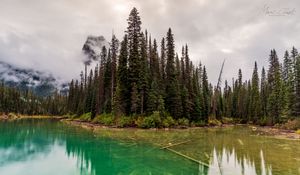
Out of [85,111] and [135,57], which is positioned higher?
[135,57]

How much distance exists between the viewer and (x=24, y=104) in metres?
154

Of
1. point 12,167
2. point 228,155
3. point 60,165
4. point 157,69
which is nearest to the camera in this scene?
point 12,167

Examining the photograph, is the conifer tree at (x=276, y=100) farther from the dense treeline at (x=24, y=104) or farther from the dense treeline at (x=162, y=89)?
the dense treeline at (x=24, y=104)

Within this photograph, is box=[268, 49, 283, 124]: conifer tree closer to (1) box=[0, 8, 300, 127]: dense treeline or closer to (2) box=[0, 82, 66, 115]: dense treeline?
(1) box=[0, 8, 300, 127]: dense treeline

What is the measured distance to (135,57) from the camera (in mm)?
59469

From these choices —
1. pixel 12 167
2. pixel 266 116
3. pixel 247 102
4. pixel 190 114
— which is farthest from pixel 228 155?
pixel 247 102

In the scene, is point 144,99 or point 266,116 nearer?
point 144,99

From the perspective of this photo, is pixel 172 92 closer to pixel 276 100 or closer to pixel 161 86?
pixel 161 86

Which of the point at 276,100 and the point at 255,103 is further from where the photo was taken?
the point at 255,103

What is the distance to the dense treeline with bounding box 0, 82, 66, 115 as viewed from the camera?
133750mm

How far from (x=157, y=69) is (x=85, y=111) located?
39389 mm

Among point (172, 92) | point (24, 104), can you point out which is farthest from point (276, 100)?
point (24, 104)

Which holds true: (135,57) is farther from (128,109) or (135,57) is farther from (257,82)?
(257,82)

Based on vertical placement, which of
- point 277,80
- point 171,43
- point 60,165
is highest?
point 171,43
